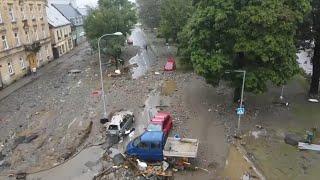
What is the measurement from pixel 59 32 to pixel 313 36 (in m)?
43.7

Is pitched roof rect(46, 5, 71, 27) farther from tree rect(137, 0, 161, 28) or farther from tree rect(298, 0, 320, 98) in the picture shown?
tree rect(298, 0, 320, 98)

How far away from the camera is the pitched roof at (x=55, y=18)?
5753 cm

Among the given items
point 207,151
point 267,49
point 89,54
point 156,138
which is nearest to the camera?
point 156,138

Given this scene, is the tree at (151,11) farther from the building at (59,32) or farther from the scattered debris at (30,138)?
the scattered debris at (30,138)

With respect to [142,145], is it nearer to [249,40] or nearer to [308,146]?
[308,146]

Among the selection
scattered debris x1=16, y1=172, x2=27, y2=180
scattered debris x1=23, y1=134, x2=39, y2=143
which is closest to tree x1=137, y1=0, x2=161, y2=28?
scattered debris x1=23, y1=134, x2=39, y2=143

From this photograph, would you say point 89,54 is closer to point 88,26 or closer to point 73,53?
point 73,53

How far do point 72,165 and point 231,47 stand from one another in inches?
615

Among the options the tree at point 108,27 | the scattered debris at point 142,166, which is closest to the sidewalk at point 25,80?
the tree at point 108,27

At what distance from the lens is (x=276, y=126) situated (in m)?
26.5

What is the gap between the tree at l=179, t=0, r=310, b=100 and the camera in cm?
2569

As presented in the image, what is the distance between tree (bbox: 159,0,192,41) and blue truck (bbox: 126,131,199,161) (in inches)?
1182

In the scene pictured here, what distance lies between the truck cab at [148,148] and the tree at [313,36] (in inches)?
690

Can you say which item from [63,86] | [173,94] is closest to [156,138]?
[173,94]
